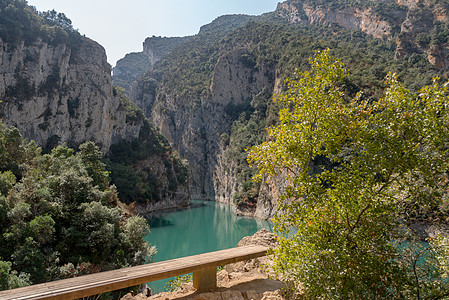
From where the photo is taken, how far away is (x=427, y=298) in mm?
2684

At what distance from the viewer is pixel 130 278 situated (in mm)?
3049

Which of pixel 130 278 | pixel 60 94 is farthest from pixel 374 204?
pixel 60 94

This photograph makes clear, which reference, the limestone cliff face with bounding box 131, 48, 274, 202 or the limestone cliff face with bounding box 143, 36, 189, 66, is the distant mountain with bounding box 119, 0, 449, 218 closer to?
the limestone cliff face with bounding box 131, 48, 274, 202

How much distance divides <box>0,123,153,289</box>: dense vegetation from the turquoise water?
22.7 ft

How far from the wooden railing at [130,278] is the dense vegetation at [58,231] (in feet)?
24.4

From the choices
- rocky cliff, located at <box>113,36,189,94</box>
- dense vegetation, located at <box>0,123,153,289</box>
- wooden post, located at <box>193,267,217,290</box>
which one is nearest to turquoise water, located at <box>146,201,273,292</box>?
dense vegetation, located at <box>0,123,153,289</box>

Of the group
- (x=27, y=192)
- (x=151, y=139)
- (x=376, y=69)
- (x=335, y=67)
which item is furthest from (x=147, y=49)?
(x=335, y=67)

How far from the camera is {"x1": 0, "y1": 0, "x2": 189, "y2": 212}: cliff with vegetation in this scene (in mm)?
35938

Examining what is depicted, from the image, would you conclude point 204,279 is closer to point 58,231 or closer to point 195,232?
point 58,231

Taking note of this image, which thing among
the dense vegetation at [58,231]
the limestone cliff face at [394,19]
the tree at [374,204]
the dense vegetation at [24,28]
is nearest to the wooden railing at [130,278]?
the tree at [374,204]

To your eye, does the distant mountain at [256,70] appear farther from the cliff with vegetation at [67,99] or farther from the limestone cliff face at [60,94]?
the limestone cliff face at [60,94]

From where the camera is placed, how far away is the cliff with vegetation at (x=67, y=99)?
1415 inches

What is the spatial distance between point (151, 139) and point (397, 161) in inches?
2335

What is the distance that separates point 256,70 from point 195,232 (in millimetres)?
49860
